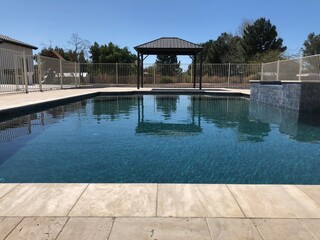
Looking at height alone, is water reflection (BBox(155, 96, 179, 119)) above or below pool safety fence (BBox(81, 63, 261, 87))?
below

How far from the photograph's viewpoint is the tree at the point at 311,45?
39.2 metres

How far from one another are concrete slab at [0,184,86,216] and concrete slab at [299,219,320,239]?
1.80 metres

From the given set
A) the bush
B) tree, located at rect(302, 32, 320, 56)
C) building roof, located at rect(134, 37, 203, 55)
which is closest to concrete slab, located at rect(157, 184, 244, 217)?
building roof, located at rect(134, 37, 203, 55)

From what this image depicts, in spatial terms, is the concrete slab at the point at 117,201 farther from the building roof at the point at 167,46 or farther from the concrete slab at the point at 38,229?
the building roof at the point at 167,46

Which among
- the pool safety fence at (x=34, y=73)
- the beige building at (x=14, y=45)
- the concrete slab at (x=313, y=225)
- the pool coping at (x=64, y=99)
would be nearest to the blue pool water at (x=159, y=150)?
the pool coping at (x=64, y=99)

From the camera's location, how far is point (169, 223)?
206cm

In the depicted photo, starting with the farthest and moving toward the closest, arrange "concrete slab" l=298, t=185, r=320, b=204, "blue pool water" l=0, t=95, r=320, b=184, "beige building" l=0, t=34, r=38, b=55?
1. "beige building" l=0, t=34, r=38, b=55
2. "blue pool water" l=0, t=95, r=320, b=184
3. "concrete slab" l=298, t=185, r=320, b=204

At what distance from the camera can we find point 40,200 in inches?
94.6

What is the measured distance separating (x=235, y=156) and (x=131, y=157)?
5.48ft

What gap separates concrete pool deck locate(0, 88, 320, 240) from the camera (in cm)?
193

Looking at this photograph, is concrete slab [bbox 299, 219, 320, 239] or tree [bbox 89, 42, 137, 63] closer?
concrete slab [bbox 299, 219, 320, 239]

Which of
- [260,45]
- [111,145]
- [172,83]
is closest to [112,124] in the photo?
[111,145]

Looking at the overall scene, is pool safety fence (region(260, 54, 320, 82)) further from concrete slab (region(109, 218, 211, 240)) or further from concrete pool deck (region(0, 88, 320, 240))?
concrete slab (region(109, 218, 211, 240))

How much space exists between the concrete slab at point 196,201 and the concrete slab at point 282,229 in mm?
192
